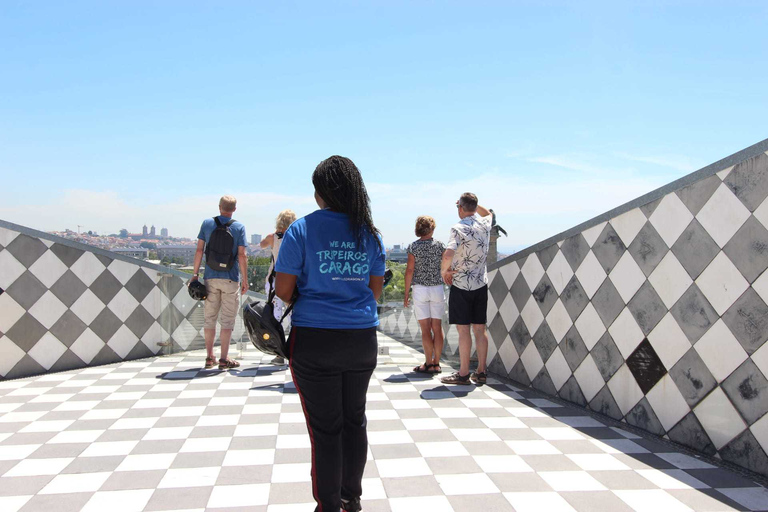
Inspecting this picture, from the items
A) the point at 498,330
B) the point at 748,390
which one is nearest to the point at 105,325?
the point at 498,330

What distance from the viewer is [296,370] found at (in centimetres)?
222

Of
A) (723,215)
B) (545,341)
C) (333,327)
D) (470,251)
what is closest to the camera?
(333,327)

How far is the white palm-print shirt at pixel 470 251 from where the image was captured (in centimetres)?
490

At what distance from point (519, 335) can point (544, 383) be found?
523mm

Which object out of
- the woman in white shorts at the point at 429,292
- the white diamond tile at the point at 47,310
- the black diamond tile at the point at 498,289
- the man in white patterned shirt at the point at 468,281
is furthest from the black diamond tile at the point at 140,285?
the black diamond tile at the point at 498,289

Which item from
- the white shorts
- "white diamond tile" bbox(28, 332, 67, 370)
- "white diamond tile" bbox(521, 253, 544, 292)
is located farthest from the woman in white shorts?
"white diamond tile" bbox(28, 332, 67, 370)

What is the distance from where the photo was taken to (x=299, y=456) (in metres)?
3.09

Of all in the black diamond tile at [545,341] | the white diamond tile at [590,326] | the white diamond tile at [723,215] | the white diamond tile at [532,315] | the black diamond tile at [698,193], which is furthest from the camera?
the white diamond tile at [532,315]

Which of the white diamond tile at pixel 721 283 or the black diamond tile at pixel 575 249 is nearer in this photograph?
the white diamond tile at pixel 721 283

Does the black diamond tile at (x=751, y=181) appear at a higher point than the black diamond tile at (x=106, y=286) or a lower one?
higher

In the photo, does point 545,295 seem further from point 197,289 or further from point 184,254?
point 184,254

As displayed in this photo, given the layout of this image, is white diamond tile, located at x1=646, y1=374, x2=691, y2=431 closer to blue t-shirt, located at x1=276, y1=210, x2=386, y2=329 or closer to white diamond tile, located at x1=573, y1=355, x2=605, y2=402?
white diamond tile, located at x1=573, y1=355, x2=605, y2=402

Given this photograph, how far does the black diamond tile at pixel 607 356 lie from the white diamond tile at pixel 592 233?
2.16 feet

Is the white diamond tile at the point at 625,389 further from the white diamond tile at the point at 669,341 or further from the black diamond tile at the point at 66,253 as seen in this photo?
the black diamond tile at the point at 66,253
